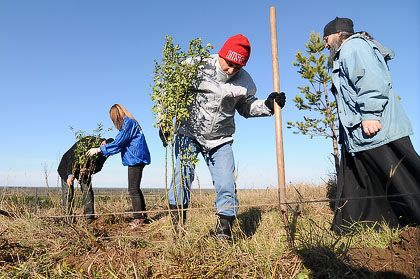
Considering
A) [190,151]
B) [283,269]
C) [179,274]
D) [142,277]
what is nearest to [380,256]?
[283,269]

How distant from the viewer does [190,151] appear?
10.6ft

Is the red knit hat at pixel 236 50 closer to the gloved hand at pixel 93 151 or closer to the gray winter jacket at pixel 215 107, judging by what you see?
the gray winter jacket at pixel 215 107

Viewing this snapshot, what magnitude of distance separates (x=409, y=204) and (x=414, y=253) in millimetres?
688

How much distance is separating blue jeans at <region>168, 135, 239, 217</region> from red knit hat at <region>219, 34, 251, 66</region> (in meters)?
0.78

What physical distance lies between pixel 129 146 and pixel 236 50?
2.51 metres

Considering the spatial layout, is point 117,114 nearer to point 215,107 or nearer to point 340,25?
point 215,107

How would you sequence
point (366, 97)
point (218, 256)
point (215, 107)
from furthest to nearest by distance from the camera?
point (215, 107), point (366, 97), point (218, 256)

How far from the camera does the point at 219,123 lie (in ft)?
10.8

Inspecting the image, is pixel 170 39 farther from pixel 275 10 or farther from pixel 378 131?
pixel 378 131

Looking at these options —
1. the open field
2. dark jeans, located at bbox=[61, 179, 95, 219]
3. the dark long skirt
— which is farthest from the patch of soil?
dark jeans, located at bbox=[61, 179, 95, 219]

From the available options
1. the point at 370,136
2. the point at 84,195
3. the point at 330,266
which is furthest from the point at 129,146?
the point at 330,266

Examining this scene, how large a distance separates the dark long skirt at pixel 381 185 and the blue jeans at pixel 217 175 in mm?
895

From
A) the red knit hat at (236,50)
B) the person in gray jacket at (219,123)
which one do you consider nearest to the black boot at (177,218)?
the person in gray jacket at (219,123)

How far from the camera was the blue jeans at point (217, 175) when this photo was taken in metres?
3.11
